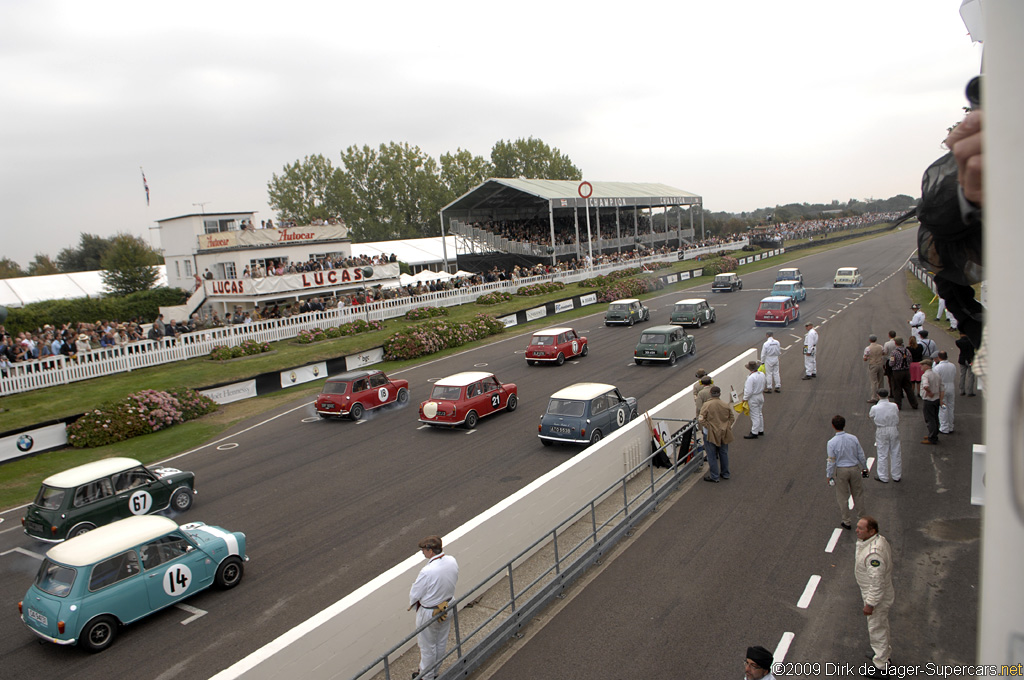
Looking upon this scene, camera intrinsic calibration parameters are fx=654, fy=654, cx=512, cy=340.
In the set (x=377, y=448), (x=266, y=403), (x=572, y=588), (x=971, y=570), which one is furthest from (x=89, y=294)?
(x=971, y=570)

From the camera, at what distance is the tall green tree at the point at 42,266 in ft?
302

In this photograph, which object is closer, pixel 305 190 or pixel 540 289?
pixel 540 289

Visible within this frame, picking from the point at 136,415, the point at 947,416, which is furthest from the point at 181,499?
the point at 947,416

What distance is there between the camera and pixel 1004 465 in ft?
5.48

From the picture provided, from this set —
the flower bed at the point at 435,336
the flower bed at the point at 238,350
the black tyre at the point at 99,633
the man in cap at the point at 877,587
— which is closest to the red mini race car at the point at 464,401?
the black tyre at the point at 99,633

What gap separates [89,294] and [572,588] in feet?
186

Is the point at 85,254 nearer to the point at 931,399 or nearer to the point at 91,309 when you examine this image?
the point at 91,309

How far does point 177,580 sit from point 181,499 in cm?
475

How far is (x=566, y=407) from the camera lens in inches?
647

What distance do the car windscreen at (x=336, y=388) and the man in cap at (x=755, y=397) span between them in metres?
12.6

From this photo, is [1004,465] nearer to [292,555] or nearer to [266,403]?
[292,555]

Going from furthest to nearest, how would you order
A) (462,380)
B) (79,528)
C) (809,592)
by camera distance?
(462,380) → (79,528) → (809,592)

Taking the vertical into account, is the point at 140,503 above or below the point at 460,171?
below

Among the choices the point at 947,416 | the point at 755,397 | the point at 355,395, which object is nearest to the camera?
the point at 947,416
